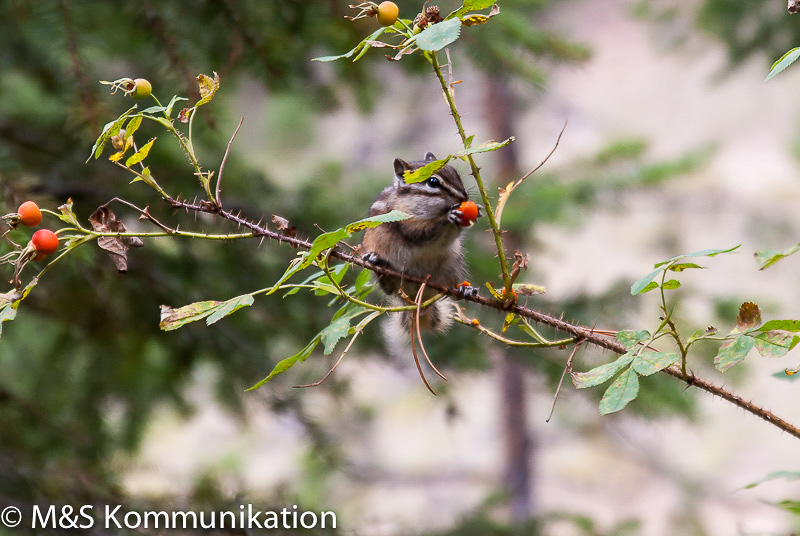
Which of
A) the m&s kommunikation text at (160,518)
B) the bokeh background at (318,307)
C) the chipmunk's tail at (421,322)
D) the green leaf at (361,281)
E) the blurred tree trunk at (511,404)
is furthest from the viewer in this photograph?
the blurred tree trunk at (511,404)

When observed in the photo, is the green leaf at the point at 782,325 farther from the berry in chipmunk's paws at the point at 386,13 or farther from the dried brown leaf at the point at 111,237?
the dried brown leaf at the point at 111,237

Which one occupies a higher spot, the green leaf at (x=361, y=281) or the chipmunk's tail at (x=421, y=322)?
the green leaf at (x=361, y=281)

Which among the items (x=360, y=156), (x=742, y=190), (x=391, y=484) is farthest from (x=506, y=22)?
(x=742, y=190)

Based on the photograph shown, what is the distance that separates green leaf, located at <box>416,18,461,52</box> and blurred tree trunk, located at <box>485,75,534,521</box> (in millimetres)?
5096

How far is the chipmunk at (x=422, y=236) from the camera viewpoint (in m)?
1.82

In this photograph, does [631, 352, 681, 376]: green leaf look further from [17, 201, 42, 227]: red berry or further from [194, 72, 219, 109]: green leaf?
[17, 201, 42, 227]: red berry

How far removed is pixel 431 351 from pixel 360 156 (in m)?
6.39

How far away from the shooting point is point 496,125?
234 inches

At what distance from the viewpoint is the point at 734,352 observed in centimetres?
80

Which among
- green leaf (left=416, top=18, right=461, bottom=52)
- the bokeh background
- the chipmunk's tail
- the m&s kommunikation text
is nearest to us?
green leaf (left=416, top=18, right=461, bottom=52)

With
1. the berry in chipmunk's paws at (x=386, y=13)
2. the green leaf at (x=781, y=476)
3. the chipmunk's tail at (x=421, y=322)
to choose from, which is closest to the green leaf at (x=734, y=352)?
the green leaf at (x=781, y=476)

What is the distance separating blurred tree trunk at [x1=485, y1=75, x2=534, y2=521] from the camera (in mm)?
5871

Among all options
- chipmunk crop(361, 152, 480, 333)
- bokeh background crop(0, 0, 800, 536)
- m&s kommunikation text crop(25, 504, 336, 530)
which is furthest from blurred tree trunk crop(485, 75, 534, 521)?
m&s kommunikation text crop(25, 504, 336, 530)

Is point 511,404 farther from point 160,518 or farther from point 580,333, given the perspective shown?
point 580,333
